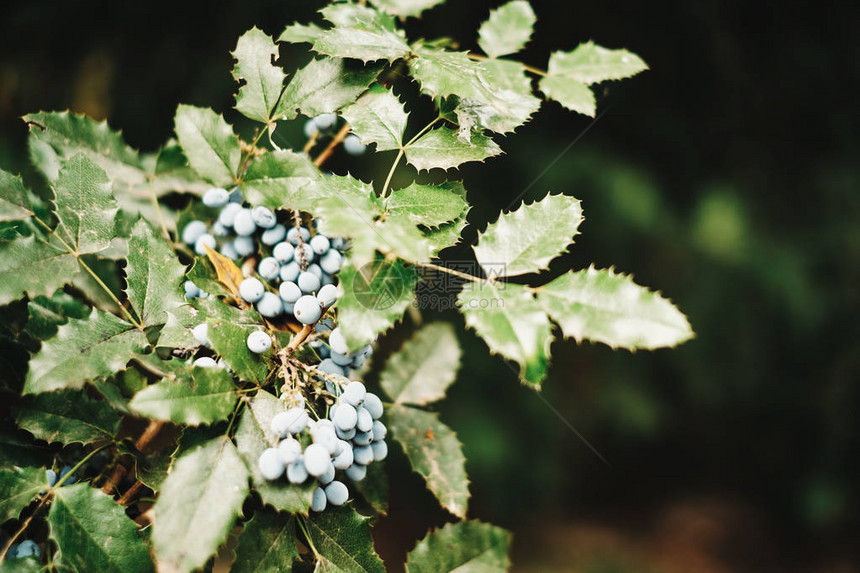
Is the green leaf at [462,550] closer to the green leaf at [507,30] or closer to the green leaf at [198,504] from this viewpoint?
the green leaf at [198,504]

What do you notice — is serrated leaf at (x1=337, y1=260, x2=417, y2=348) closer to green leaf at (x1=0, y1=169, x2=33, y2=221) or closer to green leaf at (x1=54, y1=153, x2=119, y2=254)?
green leaf at (x1=54, y1=153, x2=119, y2=254)

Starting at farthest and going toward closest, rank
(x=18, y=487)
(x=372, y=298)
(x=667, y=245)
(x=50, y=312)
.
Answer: (x=667, y=245)
(x=50, y=312)
(x=18, y=487)
(x=372, y=298)

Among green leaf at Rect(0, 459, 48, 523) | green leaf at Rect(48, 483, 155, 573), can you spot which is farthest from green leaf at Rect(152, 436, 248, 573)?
green leaf at Rect(0, 459, 48, 523)

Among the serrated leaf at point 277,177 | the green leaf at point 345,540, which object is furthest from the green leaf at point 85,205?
the green leaf at point 345,540

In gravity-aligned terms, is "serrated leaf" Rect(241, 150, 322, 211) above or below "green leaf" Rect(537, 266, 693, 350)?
above

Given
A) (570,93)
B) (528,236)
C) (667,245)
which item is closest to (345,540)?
(528,236)

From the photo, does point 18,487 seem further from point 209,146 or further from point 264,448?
point 209,146
